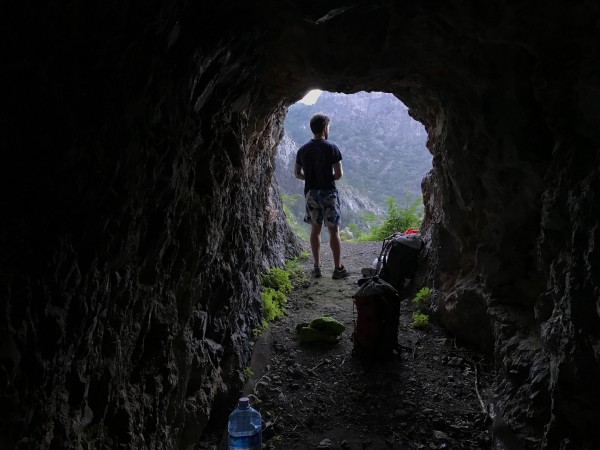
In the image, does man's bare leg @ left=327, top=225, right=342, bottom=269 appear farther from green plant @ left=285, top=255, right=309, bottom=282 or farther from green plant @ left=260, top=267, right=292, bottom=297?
green plant @ left=260, top=267, right=292, bottom=297

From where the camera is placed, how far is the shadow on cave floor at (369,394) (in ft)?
12.0

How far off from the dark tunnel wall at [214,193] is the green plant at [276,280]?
4.14ft

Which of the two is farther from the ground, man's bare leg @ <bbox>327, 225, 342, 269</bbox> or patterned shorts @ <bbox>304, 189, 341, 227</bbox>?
patterned shorts @ <bbox>304, 189, 341, 227</bbox>

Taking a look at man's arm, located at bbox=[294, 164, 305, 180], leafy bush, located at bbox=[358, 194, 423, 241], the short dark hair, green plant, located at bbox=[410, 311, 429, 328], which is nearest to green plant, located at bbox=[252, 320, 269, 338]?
green plant, located at bbox=[410, 311, 429, 328]

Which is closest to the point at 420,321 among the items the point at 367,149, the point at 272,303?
the point at 272,303

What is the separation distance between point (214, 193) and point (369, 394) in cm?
246

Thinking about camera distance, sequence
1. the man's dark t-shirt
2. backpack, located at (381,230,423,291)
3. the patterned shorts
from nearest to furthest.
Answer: backpack, located at (381,230,423,291), the man's dark t-shirt, the patterned shorts

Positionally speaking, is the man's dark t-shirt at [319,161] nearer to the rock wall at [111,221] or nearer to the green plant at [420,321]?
the green plant at [420,321]

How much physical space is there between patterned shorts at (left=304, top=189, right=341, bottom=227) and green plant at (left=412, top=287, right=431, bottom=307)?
1.94 m

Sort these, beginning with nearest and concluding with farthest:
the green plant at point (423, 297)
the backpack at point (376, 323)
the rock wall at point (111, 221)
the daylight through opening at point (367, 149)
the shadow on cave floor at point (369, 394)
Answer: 1. the rock wall at point (111, 221)
2. the shadow on cave floor at point (369, 394)
3. the backpack at point (376, 323)
4. the green plant at point (423, 297)
5. the daylight through opening at point (367, 149)

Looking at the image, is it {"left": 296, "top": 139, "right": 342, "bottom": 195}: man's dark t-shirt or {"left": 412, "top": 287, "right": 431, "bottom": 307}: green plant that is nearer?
{"left": 412, "top": 287, "right": 431, "bottom": 307}: green plant

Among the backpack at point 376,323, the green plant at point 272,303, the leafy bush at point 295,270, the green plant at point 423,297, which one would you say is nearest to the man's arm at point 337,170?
the leafy bush at point 295,270

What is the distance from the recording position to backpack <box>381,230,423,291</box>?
22.3 ft

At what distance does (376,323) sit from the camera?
477 centimetres
